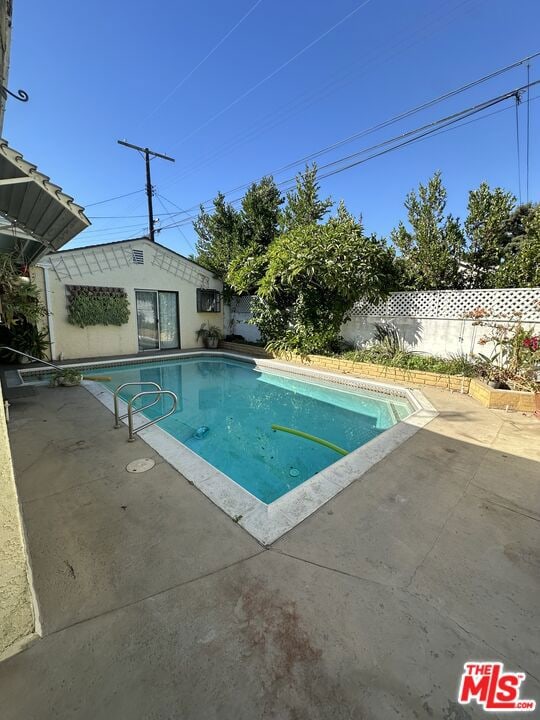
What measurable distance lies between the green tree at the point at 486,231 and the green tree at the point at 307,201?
5175 millimetres

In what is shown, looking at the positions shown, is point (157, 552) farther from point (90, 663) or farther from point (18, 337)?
point (18, 337)

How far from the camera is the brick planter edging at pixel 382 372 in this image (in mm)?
6292

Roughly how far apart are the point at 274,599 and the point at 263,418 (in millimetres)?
4054

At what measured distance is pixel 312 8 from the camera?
6.74m

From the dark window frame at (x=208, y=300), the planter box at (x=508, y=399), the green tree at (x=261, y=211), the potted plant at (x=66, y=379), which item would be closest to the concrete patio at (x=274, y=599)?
the planter box at (x=508, y=399)

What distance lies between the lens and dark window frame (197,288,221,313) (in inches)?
484

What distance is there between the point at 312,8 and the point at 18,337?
35.4 ft

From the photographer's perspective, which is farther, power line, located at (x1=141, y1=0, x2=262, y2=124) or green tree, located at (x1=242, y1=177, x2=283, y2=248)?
green tree, located at (x1=242, y1=177, x2=283, y2=248)

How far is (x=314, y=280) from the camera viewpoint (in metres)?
9.00

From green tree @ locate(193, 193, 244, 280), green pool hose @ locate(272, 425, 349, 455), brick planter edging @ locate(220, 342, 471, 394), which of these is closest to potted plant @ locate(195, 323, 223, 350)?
green tree @ locate(193, 193, 244, 280)

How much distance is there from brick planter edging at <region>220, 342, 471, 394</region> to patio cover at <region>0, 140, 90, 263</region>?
6478 millimetres

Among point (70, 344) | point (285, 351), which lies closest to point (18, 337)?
point (70, 344)

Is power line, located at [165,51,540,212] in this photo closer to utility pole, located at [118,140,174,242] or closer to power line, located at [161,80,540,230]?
power line, located at [161,80,540,230]

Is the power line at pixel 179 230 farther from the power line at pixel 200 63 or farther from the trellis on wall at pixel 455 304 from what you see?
the trellis on wall at pixel 455 304
